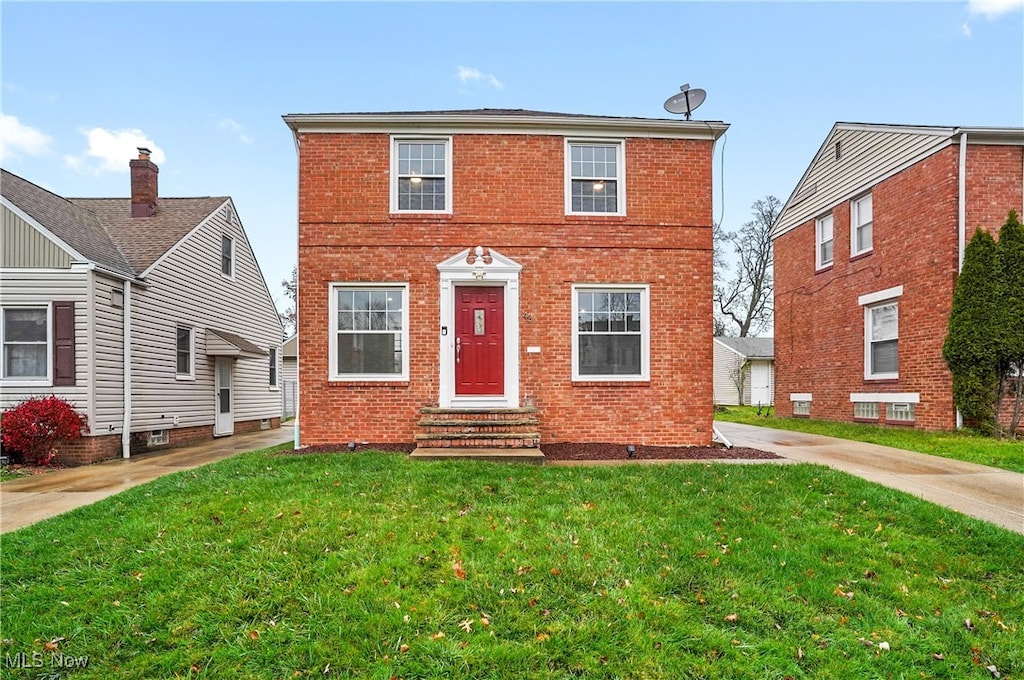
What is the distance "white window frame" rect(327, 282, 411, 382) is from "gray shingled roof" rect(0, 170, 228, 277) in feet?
16.2

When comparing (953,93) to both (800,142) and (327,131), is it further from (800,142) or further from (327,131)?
(327,131)

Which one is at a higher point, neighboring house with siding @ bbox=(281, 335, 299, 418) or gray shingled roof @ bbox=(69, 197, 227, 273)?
gray shingled roof @ bbox=(69, 197, 227, 273)

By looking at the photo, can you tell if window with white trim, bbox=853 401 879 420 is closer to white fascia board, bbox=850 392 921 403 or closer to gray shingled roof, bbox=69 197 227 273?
white fascia board, bbox=850 392 921 403

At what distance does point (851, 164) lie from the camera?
1320 centimetres

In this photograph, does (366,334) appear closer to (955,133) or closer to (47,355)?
(47,355)

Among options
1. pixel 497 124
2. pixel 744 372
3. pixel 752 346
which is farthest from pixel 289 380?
pixel 752 346

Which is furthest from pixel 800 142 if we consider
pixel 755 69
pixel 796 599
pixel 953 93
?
pixel 796 599

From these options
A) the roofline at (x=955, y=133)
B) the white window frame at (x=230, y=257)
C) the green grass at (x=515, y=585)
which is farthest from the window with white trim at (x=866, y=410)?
the white window frame at (x=230, y=257)

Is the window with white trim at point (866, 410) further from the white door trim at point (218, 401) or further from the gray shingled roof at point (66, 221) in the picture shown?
the gray shingled roof at point (66, 221)

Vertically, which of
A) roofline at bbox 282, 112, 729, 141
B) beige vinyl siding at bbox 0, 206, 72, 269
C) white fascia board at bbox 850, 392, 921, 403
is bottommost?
white fascia board at bbox 850, 392, 921, 403

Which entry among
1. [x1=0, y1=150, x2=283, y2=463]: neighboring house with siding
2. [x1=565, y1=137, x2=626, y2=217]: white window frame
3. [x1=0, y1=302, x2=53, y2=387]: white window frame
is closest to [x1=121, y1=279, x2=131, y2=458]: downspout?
[x1=0, y1=150, x2=283, y2=463]: neighboring house with siding

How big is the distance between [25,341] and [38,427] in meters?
1.86

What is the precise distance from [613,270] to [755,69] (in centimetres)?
838

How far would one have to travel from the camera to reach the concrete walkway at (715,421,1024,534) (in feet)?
17.2
